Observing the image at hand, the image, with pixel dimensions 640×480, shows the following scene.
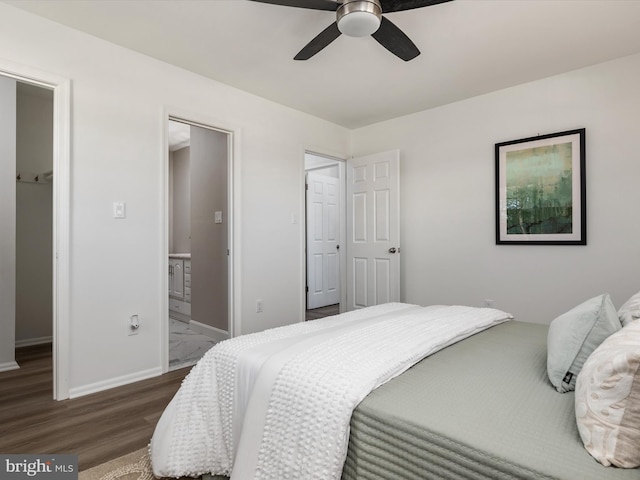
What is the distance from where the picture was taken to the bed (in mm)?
834

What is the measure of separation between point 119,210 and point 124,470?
173 centimetres

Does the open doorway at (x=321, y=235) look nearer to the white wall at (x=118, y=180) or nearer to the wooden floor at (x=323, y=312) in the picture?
the wooden floor at (x=323, y=312)

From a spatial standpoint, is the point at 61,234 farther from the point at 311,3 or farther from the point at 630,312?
the point at 630,312

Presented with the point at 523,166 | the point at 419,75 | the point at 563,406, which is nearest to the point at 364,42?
the point at 419,75

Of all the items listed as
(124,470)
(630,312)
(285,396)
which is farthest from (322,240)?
(285,396)

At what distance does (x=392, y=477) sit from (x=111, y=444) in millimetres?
1605

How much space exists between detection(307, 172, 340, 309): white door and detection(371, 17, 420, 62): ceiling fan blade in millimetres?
3288

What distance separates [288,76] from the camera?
3.20 m

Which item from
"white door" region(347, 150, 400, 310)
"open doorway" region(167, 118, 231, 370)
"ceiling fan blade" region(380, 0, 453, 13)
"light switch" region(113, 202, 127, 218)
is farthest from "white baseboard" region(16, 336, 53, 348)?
"ceiling fan blade" region(380, 0, 453, 13)

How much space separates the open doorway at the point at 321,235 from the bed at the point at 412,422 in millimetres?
3921

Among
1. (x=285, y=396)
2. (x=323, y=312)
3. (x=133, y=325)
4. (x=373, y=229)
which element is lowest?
(x=323, y=312)

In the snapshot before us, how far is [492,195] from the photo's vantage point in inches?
140

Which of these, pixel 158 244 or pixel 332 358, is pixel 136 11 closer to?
pixel 158 244

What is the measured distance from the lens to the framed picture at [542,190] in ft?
10.1
